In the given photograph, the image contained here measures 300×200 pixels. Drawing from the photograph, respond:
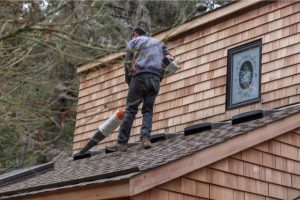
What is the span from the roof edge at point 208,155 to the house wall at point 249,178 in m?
0.12

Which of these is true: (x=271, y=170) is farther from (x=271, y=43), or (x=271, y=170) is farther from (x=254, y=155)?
(x=271, y=43)

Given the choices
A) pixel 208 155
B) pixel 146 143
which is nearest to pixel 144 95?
pixel 146 143

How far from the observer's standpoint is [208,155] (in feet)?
24.1

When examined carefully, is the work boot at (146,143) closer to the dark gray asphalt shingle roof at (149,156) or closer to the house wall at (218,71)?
the dark gray asphalt shingle roof at (149,156)

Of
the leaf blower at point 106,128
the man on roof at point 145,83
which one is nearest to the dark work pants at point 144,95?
the man on roof at point 145,83

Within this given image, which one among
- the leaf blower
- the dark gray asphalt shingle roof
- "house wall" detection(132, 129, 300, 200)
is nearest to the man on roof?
the dark gray asphalt shingle roof

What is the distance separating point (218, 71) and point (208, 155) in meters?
3.45

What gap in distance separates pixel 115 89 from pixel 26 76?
6.52m

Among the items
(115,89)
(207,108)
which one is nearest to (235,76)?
(207,108)

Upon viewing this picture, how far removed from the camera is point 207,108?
34.7 ft

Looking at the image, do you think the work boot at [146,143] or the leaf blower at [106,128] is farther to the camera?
the leaf blower at [106,128]

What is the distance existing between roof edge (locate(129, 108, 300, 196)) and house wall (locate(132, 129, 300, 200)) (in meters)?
0.12

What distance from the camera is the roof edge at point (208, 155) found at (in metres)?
6.70

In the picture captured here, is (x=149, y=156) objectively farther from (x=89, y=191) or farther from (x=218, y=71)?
(x=218, y=71)
